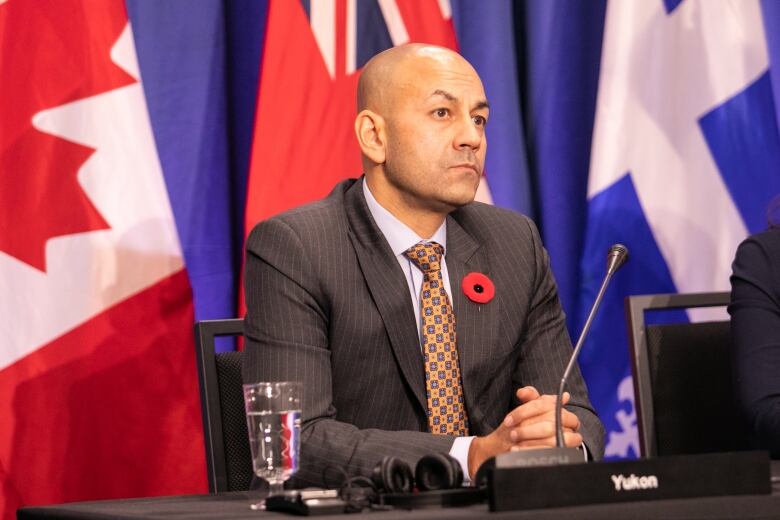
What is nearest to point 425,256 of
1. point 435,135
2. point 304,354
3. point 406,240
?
point 406,240

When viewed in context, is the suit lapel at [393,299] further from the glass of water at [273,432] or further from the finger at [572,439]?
the glass of water at [273,432]

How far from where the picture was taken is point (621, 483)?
4.83ft

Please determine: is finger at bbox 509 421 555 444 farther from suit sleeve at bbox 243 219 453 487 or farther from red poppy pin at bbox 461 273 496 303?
red poppy pin at bbox 461 273 496 303

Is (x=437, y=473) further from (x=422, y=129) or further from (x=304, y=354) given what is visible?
(x=422, y=129)

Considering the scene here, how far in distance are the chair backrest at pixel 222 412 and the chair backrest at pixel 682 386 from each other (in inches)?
36.5

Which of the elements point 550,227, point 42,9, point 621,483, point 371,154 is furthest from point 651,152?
point 621,483

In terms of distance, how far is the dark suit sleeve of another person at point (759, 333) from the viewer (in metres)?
2.51

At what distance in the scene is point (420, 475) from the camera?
1611 millimetres

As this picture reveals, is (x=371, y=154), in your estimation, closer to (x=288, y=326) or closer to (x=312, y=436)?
(x=288, y=326)

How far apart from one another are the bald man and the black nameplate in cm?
62

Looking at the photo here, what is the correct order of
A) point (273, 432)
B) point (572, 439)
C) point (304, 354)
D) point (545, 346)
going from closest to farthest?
point (273, 432), point (572, 439), point (304, 354), point (545, 346)

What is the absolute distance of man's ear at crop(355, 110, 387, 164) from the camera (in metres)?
2.75

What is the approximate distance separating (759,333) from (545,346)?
19.4 inches

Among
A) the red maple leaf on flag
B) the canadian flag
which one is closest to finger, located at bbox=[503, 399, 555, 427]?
the canadian flag
